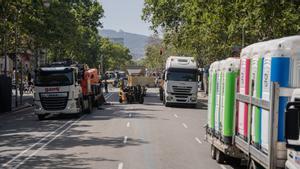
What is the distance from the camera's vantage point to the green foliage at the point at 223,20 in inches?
1048

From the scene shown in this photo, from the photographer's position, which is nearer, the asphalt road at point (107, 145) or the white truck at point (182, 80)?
the asphalt road at point (107, 145)

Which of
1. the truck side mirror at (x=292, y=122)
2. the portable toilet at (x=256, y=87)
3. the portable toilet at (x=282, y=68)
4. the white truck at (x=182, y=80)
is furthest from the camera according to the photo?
the white truck at (x=182, y=80)

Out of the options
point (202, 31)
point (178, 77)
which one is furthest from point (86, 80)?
point (202, 31)

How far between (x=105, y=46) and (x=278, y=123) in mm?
175553

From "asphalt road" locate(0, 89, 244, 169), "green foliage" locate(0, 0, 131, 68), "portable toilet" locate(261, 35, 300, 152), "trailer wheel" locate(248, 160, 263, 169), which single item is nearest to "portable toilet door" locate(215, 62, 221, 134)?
"asphalt road" locate(0, 89, 244, 169)

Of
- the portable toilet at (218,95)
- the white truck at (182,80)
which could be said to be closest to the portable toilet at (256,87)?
the portable toilet at (218,95)

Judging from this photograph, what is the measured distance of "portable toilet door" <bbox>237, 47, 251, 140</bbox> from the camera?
12578 mm

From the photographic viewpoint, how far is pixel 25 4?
1746 inches

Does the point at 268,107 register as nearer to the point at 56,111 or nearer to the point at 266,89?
the point at 266,89

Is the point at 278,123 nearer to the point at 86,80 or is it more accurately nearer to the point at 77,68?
the point at 77,68

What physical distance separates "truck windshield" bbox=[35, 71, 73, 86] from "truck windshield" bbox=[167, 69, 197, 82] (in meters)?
13.0

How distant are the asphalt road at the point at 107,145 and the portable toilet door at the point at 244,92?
9.06 ft

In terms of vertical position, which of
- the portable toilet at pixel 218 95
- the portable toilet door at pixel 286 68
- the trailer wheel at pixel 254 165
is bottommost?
the trailer wheel at pixel 254 165

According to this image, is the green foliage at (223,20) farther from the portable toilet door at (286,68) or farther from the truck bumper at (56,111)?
the portable toilet door at (286,68)
